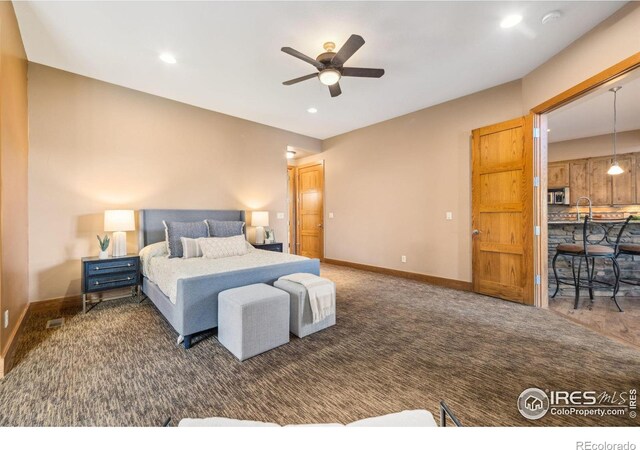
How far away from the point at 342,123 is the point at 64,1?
4083 mm

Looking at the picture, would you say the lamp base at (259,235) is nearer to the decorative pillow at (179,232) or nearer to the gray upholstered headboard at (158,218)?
the gray upholstered headboard at (158,218)

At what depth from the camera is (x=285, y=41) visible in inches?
111

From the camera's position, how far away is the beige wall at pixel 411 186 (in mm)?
4184

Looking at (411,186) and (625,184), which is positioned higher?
(625,184)

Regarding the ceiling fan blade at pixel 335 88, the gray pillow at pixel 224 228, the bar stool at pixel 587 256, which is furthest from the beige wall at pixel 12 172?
the bar stool at pixel 587 256

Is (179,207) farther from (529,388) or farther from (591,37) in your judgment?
(591,37)

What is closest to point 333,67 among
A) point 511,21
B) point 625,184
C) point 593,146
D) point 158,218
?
point 511,21

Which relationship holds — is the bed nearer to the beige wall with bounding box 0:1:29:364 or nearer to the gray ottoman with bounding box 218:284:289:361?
the gray ottoman with bounding box 218:284:289:361

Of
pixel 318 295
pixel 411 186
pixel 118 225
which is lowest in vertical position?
pixel 318 295

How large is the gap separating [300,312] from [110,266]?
2507 mm

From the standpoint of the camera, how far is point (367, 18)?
2.51 meters

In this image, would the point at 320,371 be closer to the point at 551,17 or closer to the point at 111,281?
the point at 111,281

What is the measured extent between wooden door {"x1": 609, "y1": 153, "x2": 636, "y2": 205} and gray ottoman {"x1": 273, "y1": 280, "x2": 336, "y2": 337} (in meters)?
7.43
